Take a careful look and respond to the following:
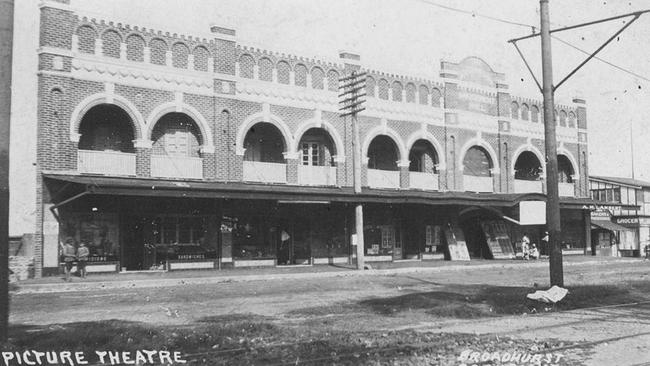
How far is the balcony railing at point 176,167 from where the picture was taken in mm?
22734

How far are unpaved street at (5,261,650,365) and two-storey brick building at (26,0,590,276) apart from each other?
482 cm

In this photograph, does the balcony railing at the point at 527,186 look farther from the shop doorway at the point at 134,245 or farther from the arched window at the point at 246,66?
the shop doorway at the point at 134,245

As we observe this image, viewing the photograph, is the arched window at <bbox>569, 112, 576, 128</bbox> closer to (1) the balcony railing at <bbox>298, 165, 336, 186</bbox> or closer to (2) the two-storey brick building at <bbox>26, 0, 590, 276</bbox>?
(2) the two-storey brick building at <bbox>26, 0, 590, 276</bbox>

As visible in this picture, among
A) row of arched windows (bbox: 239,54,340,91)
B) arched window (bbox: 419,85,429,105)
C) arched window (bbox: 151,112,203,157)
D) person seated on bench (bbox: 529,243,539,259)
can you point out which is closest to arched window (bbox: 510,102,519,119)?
arched window (bbox: 419,85,429,105)

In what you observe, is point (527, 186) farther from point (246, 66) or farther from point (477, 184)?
point (246, 66)

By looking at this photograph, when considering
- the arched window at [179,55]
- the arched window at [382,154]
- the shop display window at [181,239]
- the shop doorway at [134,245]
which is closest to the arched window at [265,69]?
the arched window at [179,55]

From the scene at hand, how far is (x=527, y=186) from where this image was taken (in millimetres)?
35750

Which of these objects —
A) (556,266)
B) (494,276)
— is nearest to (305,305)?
(556,266)

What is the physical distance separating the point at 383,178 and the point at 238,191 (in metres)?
9.56

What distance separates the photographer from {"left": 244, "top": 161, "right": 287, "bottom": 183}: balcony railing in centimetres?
2519

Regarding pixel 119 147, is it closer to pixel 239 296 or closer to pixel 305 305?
pixel 239 296

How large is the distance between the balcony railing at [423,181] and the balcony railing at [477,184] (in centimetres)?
221

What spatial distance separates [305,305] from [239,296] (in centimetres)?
253

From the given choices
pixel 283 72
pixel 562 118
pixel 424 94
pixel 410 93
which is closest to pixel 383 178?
pixel 410 93
